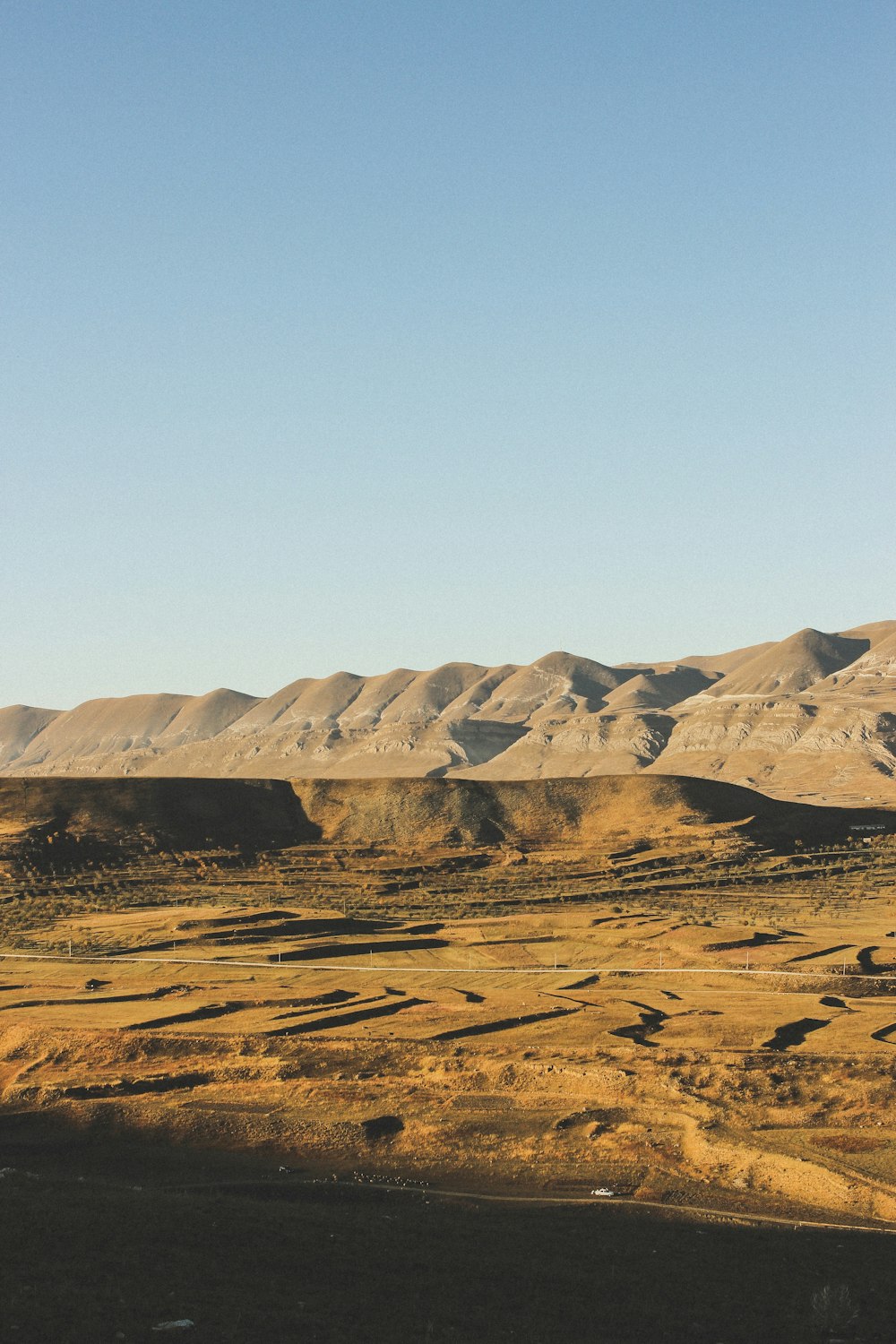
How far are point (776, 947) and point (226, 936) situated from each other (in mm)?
26287

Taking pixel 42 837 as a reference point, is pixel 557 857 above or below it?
below

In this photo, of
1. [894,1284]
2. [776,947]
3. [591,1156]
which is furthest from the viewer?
[776,947]

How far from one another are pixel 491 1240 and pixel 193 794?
77935mm

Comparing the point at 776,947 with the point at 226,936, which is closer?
the point at 776,947

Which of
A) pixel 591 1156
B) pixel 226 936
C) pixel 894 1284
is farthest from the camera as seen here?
pixel 226 936

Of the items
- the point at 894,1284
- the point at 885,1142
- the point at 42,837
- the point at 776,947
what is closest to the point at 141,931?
the point at 42,837

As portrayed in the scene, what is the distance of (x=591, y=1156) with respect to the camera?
25828 mm

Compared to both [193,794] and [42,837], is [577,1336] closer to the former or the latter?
[42,837]

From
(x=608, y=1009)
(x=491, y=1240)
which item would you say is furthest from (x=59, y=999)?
(x=491, y=1240)

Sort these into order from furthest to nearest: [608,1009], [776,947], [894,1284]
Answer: [776,947]
[608,1009]
[894,1284]

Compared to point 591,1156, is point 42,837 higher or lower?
higher

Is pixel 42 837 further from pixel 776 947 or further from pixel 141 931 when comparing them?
pixel 776 947

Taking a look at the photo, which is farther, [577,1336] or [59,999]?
[59,999]

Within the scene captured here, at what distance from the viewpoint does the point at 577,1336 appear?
15438 mm
